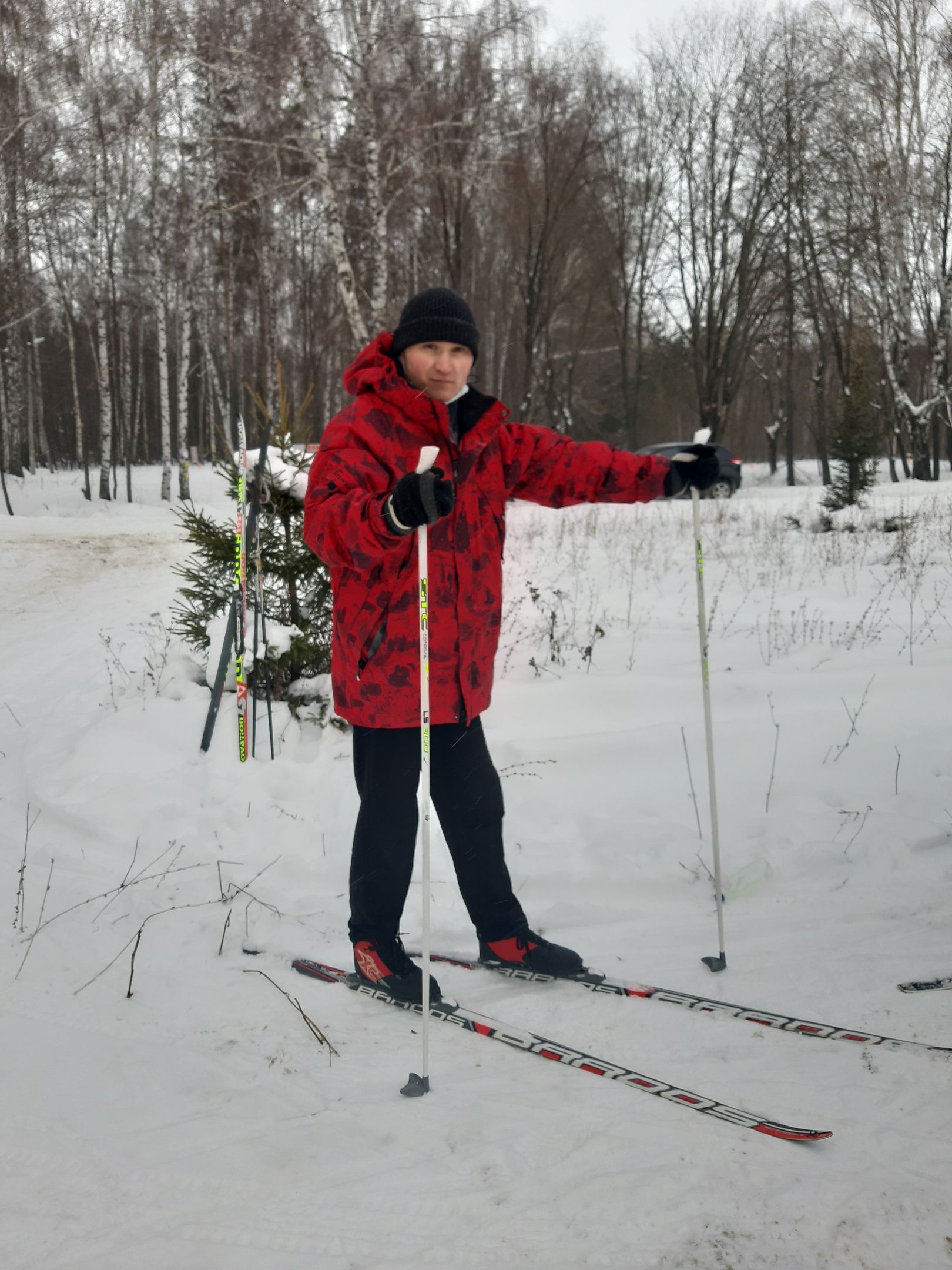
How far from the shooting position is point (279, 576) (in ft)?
16.1

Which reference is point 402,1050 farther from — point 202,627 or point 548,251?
point 548,251

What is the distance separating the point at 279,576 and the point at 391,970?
2807 mm

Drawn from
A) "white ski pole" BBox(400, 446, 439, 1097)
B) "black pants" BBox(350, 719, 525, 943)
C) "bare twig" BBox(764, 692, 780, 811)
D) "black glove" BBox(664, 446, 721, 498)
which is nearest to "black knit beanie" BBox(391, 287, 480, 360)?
"white ski pole" BBox(400, 446, 439, 1097)

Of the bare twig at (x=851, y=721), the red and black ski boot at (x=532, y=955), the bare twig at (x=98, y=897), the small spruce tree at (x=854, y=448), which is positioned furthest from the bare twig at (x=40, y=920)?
the small spruce tree at (x=854, y=448)

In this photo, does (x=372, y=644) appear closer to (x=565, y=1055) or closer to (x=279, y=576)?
(x=565, y=1055)

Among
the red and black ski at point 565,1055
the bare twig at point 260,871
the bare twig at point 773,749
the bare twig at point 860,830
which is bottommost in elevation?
the red and black ski at point 565,1055

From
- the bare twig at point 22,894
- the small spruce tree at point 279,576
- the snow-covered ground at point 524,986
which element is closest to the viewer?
the snow-covered ground at point 524,986

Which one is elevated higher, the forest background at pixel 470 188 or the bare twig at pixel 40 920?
the forest background at pixel 470 188

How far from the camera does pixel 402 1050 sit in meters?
2.36

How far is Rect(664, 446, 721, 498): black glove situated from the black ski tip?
5.95 ft

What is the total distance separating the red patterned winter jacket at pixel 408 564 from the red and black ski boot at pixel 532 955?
32.0 inches

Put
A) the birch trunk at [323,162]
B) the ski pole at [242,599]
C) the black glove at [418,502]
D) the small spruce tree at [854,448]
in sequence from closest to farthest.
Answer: the black glove at [418,502], the ski pole at [242,599], the birch trunk at [323,162], the small spruce tree at [854,448]

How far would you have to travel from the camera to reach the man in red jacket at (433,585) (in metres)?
2.39

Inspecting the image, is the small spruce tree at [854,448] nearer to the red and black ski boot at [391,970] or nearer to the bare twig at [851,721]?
the bare twig at [851,721]
